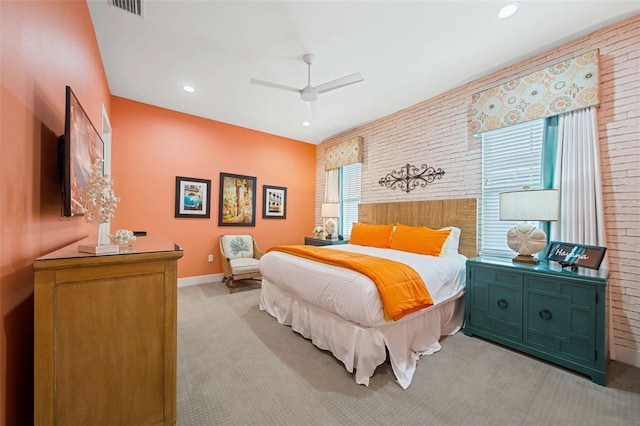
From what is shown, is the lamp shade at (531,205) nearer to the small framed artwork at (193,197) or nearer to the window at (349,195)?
the window at (349,195)

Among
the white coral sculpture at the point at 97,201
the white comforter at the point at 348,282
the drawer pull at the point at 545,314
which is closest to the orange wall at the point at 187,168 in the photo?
the white comforter at the point at 348,282

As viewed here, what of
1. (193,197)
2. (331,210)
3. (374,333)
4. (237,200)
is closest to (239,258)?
(237,200)

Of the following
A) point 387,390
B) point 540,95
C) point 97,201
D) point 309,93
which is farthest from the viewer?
point 309,93

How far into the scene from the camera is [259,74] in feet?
10.1

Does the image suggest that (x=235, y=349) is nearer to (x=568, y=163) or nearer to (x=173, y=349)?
(x=173, y=349)

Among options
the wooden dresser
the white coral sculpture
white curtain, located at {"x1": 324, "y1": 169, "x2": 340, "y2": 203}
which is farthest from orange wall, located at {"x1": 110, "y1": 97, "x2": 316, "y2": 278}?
the wooden dresser

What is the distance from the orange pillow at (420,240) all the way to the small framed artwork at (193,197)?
3.24m

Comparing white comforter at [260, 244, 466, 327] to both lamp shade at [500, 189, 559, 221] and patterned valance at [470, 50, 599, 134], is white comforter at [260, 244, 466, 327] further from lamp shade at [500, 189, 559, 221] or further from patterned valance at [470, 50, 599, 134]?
patterned valance at [470, 50, 599, 134]

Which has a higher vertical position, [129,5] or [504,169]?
[129,5]

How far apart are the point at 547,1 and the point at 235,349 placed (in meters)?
3.97

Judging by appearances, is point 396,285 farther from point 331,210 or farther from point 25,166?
point 331,210

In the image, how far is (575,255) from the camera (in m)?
2.20

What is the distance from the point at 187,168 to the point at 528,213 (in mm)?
4690

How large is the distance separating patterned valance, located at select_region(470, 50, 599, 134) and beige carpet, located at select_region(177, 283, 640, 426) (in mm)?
2373
